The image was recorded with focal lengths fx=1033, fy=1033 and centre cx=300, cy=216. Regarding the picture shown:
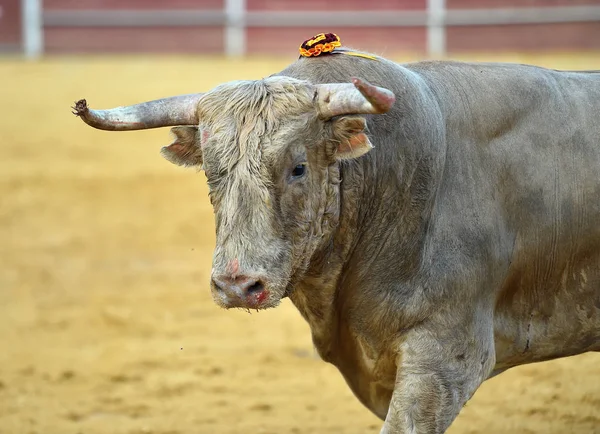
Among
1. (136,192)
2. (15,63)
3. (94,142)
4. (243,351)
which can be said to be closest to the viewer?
(243,351)

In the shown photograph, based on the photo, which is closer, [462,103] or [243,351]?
[462,103]

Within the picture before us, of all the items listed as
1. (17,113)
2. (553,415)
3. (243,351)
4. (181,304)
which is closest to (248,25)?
(17,113)

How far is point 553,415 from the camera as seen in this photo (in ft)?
16.6

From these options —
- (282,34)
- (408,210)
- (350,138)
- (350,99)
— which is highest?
(350,99)

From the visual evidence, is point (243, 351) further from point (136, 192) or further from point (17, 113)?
point (17, 113)

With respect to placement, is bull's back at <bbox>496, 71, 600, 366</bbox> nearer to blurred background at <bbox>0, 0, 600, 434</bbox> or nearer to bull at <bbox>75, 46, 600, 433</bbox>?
bull at <bbox>75, 46, 600, 433</bbox>

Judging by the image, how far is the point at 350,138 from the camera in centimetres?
333

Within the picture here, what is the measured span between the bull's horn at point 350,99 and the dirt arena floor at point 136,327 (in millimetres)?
2102

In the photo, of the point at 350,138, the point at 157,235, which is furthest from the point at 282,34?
the point at 350,138

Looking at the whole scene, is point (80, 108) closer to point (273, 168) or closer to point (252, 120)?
point (252, 120)

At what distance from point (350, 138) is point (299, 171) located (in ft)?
0.65

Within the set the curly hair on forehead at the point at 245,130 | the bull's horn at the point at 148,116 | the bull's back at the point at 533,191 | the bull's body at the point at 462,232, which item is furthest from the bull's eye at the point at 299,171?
the bull's back at the point at 533,191

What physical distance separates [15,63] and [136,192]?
519 cm

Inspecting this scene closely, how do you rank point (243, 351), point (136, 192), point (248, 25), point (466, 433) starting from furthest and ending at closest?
1. point (248, 25)
2. point (136, 192)
3. point (243, 351)
4. point (466, 433)
